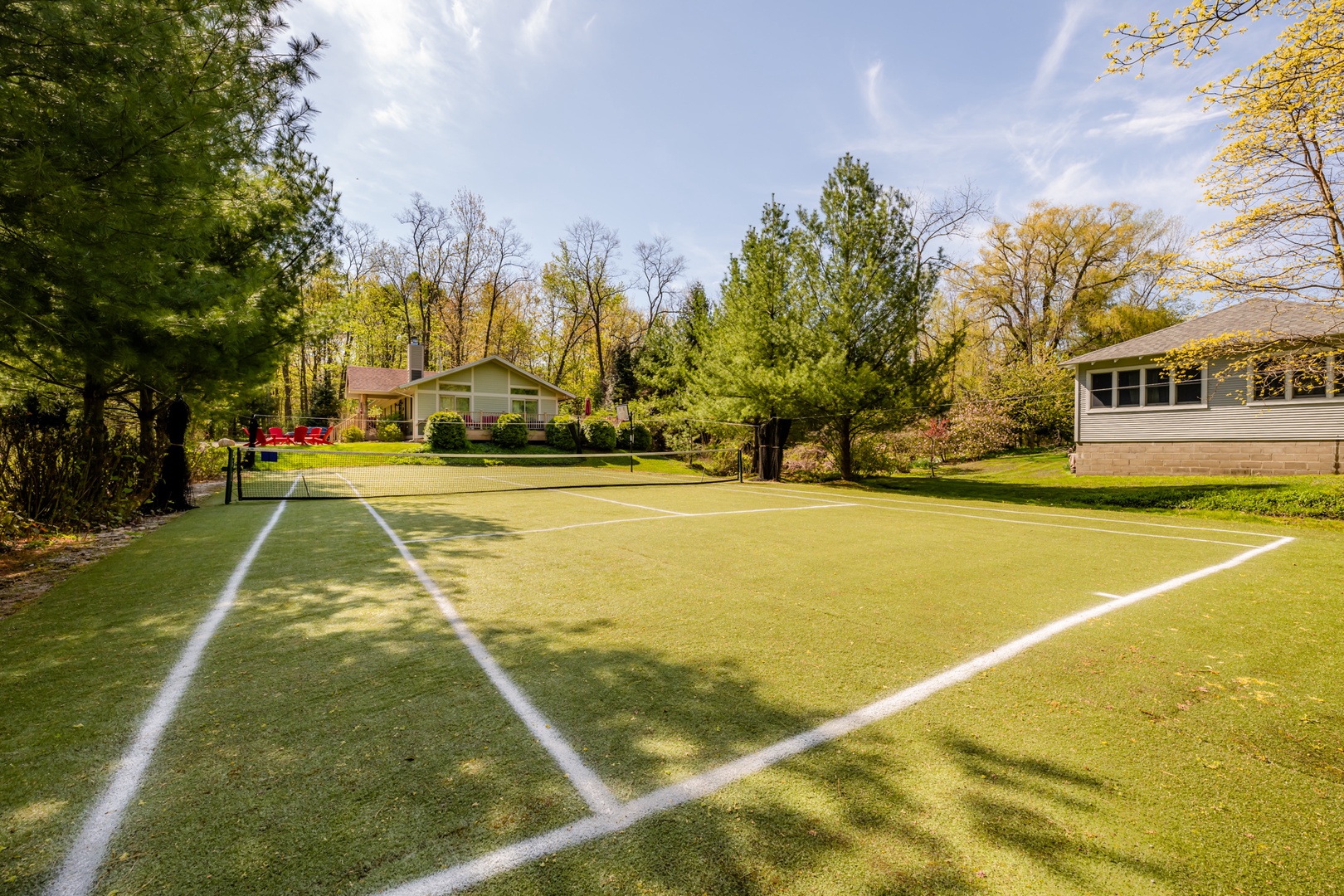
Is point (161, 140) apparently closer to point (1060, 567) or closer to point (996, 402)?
point (1060, 567)

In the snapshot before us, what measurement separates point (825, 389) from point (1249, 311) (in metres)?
14.0

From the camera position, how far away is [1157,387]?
18141 millimetres

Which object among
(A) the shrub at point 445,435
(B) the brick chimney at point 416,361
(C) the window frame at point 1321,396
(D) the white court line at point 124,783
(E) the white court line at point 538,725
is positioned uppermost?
(B) the brick chimney at point 416,361

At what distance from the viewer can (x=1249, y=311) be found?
17.9 metres

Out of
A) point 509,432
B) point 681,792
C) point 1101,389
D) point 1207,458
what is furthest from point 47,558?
point 1101,389

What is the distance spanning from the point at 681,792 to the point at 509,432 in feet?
94.8

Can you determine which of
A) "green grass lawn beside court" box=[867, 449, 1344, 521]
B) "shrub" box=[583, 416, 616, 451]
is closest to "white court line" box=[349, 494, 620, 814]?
"green grass lawn beside court" box=[867, 449, 1344, 521]

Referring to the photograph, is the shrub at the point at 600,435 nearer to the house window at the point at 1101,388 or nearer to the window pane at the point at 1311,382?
the house window at the point at 1101,388

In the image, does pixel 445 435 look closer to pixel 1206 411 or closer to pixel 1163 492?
pixel 1163 492

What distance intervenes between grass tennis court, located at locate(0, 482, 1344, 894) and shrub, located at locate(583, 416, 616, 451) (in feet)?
78.0

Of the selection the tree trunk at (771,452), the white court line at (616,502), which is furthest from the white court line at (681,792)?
the tree trunk at (771,452)

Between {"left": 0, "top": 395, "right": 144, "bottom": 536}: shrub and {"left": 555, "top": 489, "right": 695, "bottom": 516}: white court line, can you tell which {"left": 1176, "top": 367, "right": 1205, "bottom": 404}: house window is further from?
{"left": 0, "top": 395, "right": 144, "bottom": 536}: shrub

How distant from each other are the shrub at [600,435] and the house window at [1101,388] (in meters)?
20.3

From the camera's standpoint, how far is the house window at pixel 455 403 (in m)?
34.3
